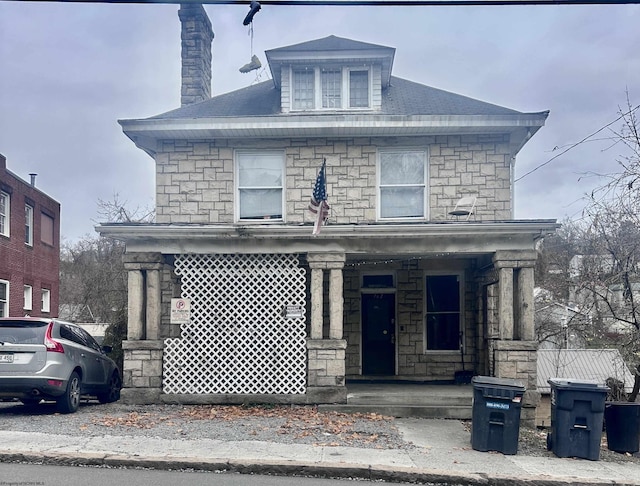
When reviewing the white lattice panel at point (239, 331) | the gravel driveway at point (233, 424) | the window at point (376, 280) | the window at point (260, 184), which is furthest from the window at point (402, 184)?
the gravel driveway at point (233, 424)

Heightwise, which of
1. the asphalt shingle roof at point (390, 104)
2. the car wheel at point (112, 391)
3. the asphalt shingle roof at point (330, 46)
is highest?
the asphalt shingle roof at point (330, 46)

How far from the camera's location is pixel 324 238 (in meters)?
11.5

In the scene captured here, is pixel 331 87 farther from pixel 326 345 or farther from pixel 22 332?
pixel 22 332

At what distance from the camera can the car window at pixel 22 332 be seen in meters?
9.98

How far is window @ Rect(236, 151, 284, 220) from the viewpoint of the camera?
1357 cm

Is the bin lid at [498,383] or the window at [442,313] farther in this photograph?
A: the window at [442,313]

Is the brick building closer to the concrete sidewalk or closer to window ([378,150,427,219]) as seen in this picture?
window ([378,150,427,219])

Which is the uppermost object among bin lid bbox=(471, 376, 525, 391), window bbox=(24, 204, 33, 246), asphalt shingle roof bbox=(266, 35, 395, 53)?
asphalt shingle roof bbox=(266, 35, 395, 53)

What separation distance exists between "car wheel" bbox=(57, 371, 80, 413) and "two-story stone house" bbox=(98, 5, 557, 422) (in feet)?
3.00

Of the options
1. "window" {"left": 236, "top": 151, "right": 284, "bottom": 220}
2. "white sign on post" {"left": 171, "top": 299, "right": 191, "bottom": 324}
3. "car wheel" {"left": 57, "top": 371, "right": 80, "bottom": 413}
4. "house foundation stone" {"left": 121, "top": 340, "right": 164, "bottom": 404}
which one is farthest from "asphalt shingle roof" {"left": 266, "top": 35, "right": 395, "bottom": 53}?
"car wheel" {"left": 57, "top": 371, "right": 80, "bottom": 413}

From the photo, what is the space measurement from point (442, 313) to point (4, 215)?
587 inches

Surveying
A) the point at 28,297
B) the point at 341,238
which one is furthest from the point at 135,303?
the point at 28,297

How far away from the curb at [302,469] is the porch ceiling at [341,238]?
4814 mm

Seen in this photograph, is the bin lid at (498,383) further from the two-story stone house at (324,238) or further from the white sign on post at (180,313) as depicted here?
the white sign on post at (180,313)
